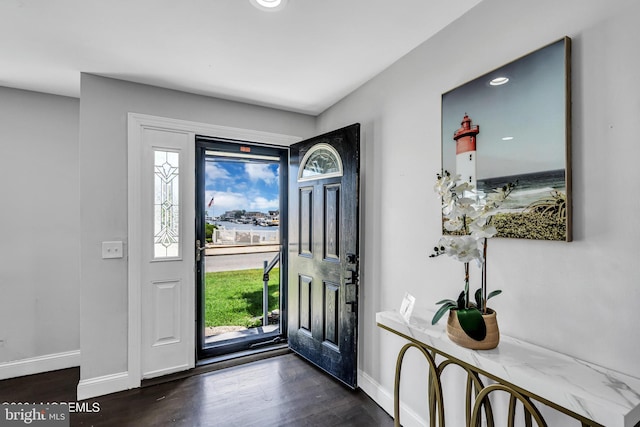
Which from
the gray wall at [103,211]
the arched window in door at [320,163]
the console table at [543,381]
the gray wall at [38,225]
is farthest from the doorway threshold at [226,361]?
the console table at [543,381]

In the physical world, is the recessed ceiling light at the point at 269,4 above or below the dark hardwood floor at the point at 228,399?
above

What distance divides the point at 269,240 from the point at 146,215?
141 cm

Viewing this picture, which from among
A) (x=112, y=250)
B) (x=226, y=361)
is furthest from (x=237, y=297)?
(x=112, y=250)

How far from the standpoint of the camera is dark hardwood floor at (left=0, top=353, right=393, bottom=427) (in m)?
1.99

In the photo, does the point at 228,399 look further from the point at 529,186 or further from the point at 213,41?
the point at 213,41

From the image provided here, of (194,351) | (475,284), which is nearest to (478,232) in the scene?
(475,284)

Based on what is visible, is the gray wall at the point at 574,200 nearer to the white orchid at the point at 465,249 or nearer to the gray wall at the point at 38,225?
the white orchid at the point at 465,249

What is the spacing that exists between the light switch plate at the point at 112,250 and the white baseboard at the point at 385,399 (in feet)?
6.97

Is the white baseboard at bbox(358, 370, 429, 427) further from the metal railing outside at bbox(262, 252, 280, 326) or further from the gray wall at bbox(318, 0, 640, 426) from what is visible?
the metal railing outside at bbox(262, 252, 280, 326)

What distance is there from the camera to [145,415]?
6.70ft

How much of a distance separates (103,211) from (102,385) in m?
1.32

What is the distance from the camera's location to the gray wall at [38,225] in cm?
254

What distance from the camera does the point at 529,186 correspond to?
4.15 feet

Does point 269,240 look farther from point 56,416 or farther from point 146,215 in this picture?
Answer: point 56,416
